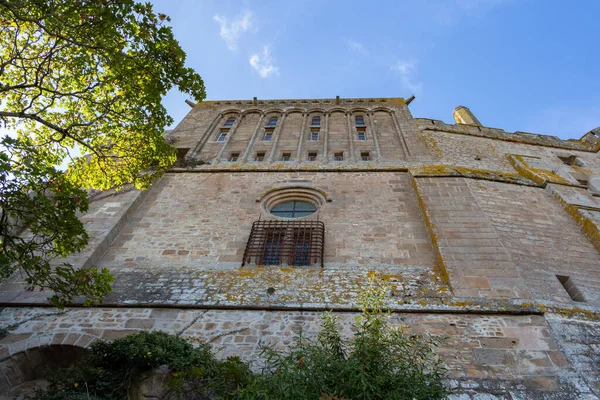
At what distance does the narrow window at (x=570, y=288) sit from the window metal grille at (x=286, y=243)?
4.84 meters

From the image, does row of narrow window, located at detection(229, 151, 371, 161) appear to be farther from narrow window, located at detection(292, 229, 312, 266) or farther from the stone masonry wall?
the stone masonry wall

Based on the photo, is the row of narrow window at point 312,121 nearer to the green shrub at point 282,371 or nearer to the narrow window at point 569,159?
the narrow window at point 569,159

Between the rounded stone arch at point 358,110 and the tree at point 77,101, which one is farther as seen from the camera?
the rounded stone arch at point 358,110

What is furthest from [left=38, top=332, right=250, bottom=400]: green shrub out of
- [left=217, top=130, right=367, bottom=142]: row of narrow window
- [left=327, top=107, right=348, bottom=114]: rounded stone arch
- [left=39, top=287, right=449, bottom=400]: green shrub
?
[left=327, top=107, right=348, bottom=114]: rounded stone arch

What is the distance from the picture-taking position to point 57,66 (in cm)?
812

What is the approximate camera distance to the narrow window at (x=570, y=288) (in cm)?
750

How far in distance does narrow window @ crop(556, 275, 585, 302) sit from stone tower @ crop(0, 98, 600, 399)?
1.4 inches

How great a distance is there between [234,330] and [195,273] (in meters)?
1.98

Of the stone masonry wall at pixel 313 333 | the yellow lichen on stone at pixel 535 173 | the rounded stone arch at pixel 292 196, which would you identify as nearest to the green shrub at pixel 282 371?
the stone masonry wall at pixel 313 333

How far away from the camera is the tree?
6.42 metres

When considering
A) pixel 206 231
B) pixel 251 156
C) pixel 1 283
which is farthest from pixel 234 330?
pixel 251 156

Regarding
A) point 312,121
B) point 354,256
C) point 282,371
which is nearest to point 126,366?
point 282,371

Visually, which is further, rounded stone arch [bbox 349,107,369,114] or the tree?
rounded stone arch [bbox 349,107,369,114]

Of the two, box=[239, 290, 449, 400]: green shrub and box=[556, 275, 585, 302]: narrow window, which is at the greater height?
box=[556, 275, 585, 302]: narrow window
